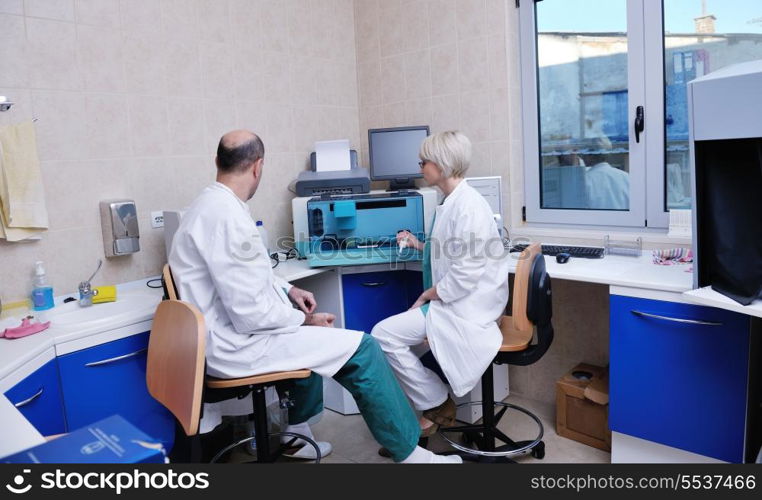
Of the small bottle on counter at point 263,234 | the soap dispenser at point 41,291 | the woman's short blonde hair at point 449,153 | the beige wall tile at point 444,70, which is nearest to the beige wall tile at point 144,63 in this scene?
the small bottle on counter at point 263,234

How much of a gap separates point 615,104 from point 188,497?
2.63 m

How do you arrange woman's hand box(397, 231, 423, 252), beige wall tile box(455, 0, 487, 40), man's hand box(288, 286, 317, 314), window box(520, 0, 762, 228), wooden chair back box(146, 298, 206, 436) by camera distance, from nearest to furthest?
wooden chair back box(146, 298, 206, 436)
man's hand box(288, 286, 317, 314)
window box(520, 0, 762, 228)
woman's hand box(397, 231, 423, 252)
beige wall tile box(455, 0, 487, 40)

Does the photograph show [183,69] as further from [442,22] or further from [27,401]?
[27,401]

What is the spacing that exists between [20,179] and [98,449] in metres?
1.75

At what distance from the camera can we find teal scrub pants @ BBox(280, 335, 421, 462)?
6.44 feet

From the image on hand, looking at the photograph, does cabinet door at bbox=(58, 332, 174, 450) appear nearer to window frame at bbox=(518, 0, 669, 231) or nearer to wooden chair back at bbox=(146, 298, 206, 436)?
wooden chair back at bbox=(146, 298, 206, 436)

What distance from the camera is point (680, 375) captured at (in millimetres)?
2076

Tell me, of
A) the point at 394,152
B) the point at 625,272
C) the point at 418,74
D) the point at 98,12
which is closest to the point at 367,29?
the point at 418,74

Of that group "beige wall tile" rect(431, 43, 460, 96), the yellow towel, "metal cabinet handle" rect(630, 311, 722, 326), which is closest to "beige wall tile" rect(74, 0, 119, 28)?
the yellow towel

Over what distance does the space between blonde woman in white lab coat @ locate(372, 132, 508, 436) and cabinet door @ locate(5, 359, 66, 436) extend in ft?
3.78

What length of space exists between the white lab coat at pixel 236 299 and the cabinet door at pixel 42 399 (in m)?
0.48

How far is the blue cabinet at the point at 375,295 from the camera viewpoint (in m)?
2.88

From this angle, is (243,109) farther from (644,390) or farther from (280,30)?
(644,390)

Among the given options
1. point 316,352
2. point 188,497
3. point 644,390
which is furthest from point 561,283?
point 188,497
